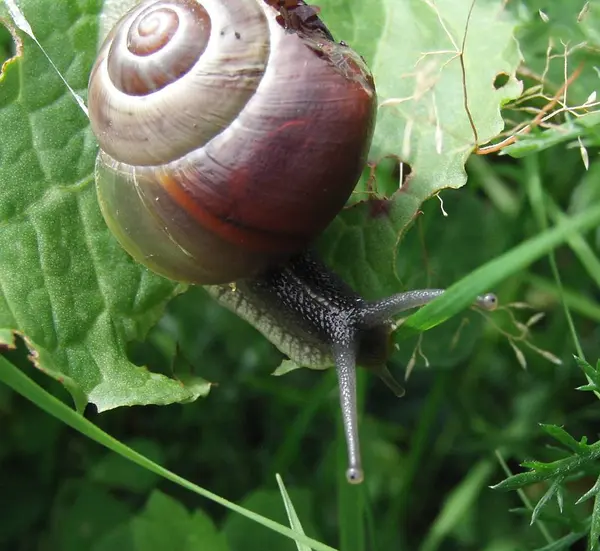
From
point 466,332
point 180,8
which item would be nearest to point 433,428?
point 466,332

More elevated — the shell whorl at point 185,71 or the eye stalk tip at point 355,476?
the shell whorl at point 185,71

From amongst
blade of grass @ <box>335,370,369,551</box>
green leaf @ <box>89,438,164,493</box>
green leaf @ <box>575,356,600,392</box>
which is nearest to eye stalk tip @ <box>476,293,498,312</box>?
green leaf @ <box>575,356,600,392</box>

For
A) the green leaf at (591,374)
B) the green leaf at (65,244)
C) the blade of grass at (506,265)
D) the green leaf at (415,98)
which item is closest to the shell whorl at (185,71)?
the green leaf at (65,244)

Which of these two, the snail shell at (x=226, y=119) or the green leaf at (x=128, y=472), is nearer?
the snail shell at (x=226, y=119)

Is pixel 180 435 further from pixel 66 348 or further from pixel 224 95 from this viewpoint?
pixel 224 95

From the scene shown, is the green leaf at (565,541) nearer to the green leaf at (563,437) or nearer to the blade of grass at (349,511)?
the green leaf at (563,437)

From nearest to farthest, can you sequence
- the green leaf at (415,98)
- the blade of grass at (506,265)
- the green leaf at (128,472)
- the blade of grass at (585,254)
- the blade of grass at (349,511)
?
1. the blade of grass at (506,265)
2. the blade of grass at (349,511)
3. the green leaf at (415,98)
4. the blade of grass at (585,254)
5. the green leaf at (128,472)

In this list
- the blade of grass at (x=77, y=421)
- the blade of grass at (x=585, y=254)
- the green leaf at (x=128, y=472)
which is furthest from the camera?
the green leaf at (x=128, y=472)
